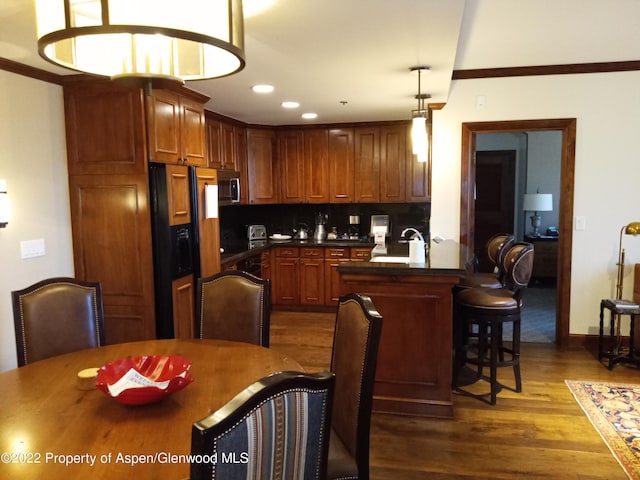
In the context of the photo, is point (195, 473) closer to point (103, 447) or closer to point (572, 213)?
point (103, 447)

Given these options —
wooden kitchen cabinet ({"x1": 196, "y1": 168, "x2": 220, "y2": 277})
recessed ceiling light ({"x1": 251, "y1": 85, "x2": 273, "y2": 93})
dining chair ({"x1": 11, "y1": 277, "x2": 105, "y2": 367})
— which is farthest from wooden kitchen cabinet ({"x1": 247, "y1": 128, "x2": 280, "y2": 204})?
dining chair ({"x1": 11, "y1": 277, "x2": 105, "y2": 367})

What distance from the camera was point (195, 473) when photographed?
92cm

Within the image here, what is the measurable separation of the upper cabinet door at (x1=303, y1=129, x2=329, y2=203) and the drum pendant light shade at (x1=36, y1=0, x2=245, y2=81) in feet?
14.1

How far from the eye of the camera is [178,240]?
3.51 metres

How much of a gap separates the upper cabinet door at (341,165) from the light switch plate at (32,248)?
→ 3.43 m

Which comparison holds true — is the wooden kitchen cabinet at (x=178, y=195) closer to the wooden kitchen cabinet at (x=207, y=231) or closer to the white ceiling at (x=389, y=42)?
the wooden kitchen cabinet at (x=207, y=231)

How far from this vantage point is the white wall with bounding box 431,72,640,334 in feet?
13.4

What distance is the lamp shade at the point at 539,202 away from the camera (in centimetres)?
666

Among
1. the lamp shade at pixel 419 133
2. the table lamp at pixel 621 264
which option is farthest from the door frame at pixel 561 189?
the lamp shade at pixel 419 133

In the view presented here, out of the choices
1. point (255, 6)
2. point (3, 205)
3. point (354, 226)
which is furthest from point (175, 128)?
point (354, 226)

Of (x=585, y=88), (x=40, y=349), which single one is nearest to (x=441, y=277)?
(x=40, y=349)

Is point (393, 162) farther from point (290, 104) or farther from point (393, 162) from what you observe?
point (290, 104)

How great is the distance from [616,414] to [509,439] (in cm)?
83

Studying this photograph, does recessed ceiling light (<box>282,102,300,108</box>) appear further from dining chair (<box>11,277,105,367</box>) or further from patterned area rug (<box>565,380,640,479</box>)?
patterned area rug (<box>565,380,640,479</box>)
